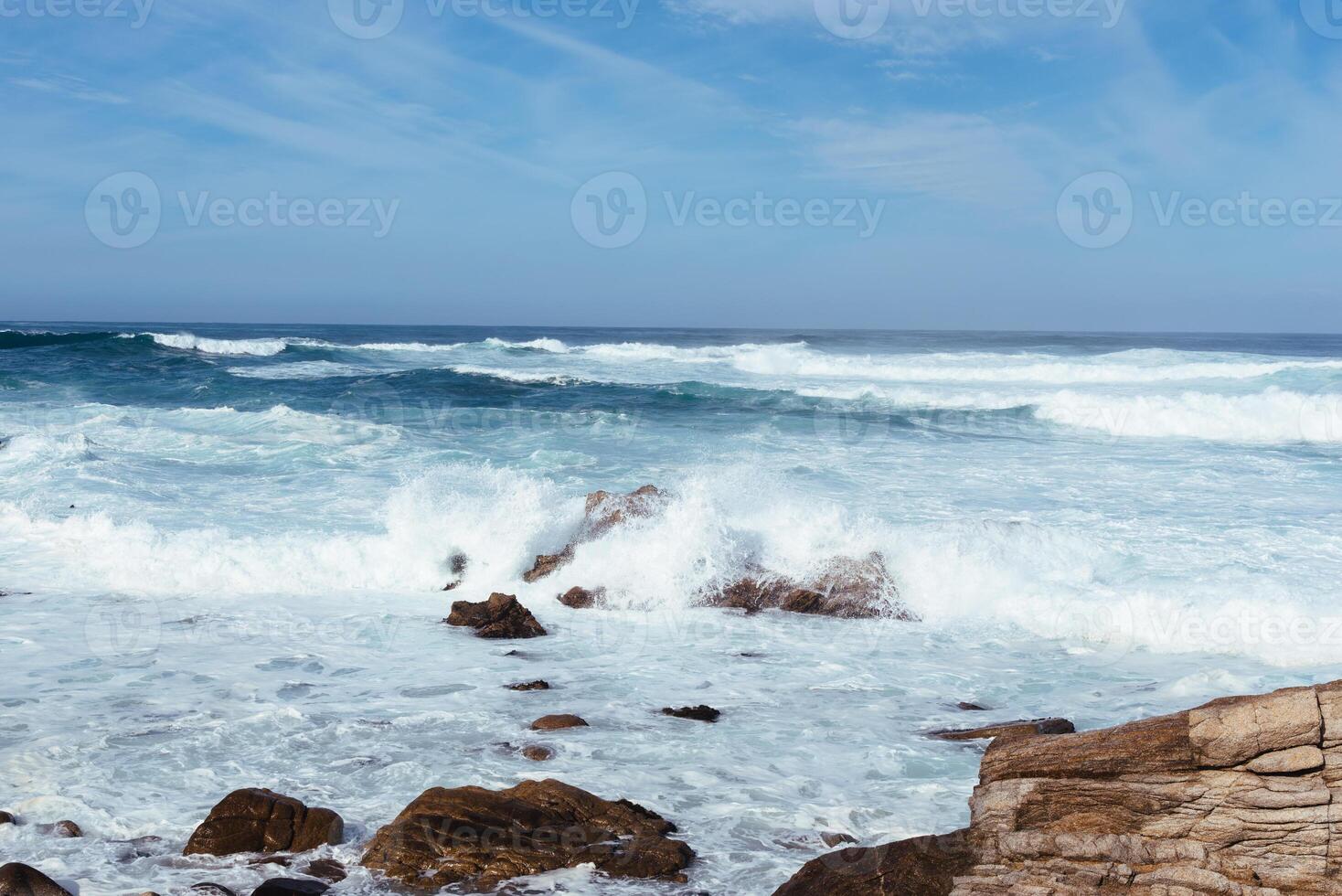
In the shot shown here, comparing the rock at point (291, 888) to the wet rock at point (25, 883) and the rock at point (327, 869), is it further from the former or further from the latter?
the wet rock at point (25, 883)

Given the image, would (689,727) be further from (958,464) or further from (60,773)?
(958,464)

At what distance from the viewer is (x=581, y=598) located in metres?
10.8

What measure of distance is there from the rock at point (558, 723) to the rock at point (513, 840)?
5.47ft

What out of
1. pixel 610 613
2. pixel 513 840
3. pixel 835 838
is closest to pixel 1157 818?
pixel 835 838

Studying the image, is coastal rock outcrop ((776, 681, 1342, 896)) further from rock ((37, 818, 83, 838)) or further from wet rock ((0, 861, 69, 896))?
rock ((37, 818, 83, 838))

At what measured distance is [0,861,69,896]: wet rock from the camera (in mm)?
4203

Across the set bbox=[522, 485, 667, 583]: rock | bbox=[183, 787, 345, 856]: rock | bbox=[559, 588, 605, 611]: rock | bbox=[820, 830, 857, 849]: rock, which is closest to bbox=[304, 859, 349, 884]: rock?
bbox=[183, 787, 345, 856]: rock

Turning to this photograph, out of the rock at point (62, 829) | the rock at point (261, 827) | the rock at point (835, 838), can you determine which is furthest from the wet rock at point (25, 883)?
the rock at point (835, 838)

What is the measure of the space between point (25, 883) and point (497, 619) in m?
5.37

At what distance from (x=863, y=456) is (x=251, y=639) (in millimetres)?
13002

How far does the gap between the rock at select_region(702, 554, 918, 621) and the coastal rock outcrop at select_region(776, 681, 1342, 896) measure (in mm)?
5890

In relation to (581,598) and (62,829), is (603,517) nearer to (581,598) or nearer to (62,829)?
(581,598)

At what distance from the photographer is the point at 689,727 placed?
6977mm

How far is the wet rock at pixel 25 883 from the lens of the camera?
4203 mm
